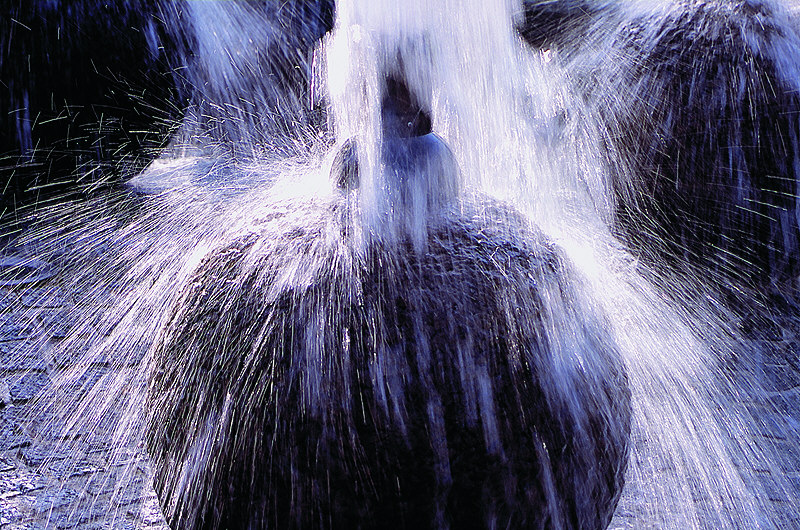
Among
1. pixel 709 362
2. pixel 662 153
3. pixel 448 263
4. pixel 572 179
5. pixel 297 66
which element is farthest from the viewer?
pixel 297 66

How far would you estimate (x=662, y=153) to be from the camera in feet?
14.4

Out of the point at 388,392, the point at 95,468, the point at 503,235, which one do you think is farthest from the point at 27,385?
the point at 503,235

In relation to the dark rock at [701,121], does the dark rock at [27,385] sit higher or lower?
lower

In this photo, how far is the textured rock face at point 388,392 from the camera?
1902 millimetres

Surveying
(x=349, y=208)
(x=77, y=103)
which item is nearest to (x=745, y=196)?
(x=349, y=208)

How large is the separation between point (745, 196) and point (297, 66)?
527cm

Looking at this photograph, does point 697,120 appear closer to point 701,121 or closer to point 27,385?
point 701,121

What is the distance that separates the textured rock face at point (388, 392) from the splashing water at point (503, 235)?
6 centimetres

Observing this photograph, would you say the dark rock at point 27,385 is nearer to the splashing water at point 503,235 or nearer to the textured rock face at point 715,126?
the splashing water at point 503,235

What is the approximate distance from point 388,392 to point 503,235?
2.30 ft

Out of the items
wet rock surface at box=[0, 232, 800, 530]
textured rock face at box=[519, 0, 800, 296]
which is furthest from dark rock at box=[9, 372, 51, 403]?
textured rock face at box=[519, 0, 800, 296]

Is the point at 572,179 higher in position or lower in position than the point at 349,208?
lower

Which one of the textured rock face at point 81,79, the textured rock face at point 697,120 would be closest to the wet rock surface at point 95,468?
the textured rock face at point 697,120

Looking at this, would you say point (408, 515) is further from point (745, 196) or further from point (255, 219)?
point (745, 196)
